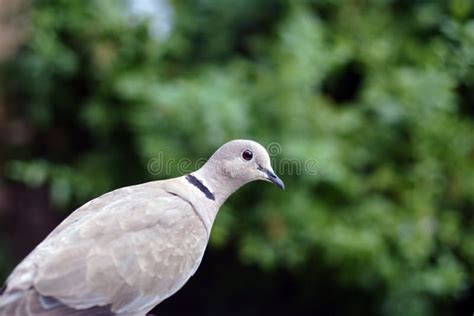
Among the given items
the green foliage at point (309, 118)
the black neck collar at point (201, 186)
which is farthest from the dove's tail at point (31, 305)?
the green foliage at point (309, 118)

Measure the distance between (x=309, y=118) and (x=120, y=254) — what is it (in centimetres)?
204

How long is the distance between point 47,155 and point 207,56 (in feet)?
4.38

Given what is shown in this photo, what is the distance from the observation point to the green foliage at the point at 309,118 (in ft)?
14.4

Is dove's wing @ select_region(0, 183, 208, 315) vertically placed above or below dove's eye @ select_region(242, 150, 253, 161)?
below

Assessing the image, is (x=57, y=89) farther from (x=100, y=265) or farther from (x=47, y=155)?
(x=100, y=265)

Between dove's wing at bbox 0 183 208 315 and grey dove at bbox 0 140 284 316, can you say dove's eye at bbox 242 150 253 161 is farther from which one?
dove's wing at bbox 0 183 208 315

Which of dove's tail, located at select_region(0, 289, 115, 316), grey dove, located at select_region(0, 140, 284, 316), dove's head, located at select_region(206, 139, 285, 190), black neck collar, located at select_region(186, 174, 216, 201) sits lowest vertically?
dove's tail, located at select_region(0, 289, 115, 316)

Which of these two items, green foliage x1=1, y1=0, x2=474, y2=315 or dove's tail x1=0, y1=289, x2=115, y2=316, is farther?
green foliage x1=1, y1=0, x2=474, y2=315

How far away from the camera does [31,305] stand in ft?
8.27

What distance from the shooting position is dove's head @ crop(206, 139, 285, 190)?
3.21 metres

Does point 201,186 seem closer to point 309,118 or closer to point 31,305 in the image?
point 31,305

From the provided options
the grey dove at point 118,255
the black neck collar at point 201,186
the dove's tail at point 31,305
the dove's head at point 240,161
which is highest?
the dove's head at point 240,161

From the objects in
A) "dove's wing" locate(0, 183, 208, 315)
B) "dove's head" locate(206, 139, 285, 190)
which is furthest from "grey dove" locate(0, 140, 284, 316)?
"dove's head" locate(206, 139, 285, 190)

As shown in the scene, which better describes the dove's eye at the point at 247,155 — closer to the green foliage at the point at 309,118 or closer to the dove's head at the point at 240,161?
the dove's head at the point at 240,161
